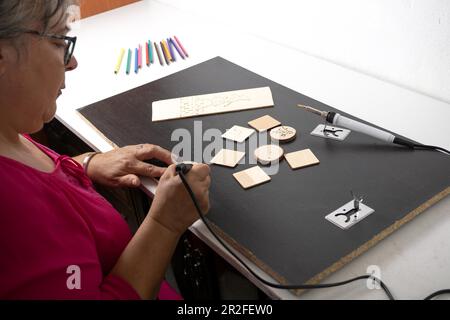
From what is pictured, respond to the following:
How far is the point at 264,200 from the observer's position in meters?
0.89

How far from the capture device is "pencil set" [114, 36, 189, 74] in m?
1.55

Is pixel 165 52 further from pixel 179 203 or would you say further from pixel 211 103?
pixel 179 203

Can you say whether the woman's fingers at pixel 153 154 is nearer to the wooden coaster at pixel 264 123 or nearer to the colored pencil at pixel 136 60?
the wooden coaster at pixel 264 123

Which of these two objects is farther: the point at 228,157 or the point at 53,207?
the point at 228,157

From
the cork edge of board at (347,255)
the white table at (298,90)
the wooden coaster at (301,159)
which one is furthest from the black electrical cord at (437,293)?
the wooden coaster at (301,159)

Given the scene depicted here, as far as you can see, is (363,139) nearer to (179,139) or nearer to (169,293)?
(179,139)

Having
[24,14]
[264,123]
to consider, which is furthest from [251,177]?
[24,14]

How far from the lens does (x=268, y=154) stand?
3.28 ft

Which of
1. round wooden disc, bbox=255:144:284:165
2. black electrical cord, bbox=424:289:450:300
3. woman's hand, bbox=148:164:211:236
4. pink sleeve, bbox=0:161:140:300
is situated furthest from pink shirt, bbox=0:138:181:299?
black electrical cord, bbox=424:289:450:300

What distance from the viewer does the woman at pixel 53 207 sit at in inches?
26.5

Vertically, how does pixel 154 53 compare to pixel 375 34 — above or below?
below

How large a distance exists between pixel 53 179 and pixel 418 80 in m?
0.95

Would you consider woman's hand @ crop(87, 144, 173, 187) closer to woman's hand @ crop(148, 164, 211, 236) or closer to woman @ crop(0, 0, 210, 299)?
woman @ crop(0, 0, 210, 299)

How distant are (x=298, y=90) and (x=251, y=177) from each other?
0.44 meters
